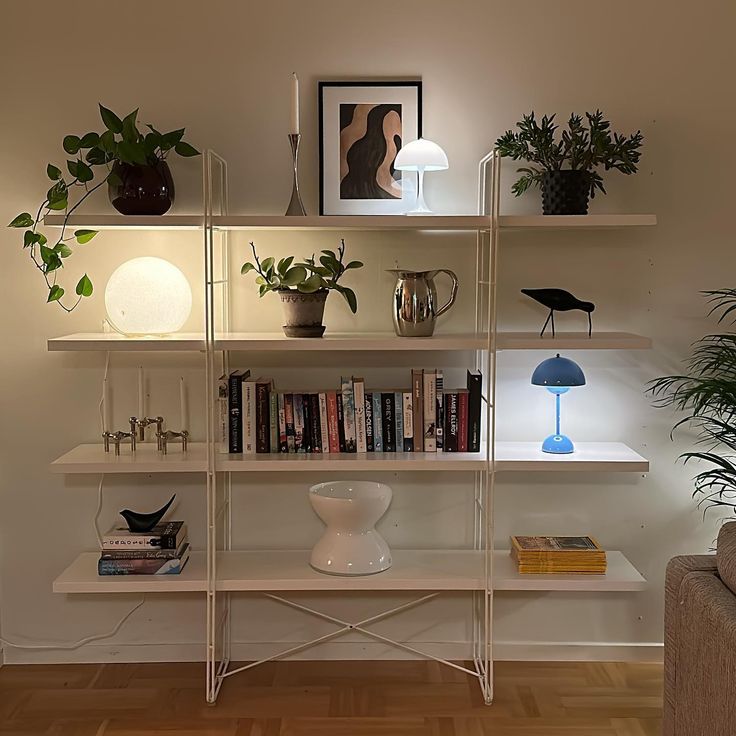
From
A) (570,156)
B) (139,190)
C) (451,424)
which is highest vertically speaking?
(570,156)

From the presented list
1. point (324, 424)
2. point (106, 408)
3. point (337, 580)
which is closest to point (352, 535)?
point (337, 580)

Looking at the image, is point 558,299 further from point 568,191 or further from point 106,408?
point 106,408

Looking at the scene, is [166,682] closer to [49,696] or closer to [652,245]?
[49,696]

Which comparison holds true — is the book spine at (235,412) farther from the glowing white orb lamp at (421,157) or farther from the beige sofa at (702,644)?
the beige sofa at (702,644)

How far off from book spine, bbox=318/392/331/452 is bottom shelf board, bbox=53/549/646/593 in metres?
0.40

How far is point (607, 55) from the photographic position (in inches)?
115

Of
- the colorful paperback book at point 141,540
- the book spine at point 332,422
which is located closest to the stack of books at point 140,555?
the colorful paperback book at point 141,540

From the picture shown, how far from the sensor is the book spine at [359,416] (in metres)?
2.81

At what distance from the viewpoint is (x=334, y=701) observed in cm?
283

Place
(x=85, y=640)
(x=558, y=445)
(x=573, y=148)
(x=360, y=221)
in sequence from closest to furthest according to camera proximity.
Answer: (x=360, y=221) < (x=573, y=148) < (x=558, y=445) < (x=85, y=640)

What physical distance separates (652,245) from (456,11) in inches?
38.8

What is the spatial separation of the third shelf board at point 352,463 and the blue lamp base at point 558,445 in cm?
4

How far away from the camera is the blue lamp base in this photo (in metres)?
2.88

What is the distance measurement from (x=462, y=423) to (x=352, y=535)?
486mm
